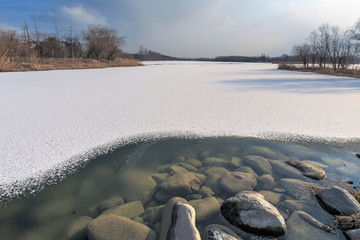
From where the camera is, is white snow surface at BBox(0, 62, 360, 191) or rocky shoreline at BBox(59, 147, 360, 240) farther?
white snow surface at BBox(0, 62, 360, 191)

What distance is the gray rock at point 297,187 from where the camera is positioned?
5.62ft

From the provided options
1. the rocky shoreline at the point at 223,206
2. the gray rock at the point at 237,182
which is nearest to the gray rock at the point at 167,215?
the rocky shoreline at the point at 223,206

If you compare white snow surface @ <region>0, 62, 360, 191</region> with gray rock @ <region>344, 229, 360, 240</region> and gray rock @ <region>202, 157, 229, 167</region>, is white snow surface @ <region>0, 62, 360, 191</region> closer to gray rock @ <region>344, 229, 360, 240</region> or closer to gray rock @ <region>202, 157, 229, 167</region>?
gray rock @ <region>202, 157, 229, 167</region>

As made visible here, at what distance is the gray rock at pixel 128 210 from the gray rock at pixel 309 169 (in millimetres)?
1739

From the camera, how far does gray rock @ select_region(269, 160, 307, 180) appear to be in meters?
1.99

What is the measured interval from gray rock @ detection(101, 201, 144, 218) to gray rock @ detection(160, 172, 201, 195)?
31 centimetres

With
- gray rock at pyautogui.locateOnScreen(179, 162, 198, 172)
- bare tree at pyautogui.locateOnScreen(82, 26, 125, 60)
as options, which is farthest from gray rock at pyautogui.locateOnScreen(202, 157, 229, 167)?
bare tree at pyautogui.locateOnScreen(82, 26, 125, 60)

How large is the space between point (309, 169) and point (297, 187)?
0.37 meters

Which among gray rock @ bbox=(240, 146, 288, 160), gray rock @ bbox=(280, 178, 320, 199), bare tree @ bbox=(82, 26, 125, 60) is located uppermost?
bare tree @ bbox=(82, 26, 125, 60)

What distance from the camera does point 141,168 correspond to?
2.16 m

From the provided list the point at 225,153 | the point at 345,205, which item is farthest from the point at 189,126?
the point at 345,205

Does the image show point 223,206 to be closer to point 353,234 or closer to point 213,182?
point 213,182

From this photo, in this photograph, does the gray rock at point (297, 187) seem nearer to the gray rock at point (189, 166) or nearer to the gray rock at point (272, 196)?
the gray rock at point (272, 196)

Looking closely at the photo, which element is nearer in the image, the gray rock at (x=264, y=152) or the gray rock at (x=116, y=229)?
the gray rock at (x=116, y=229)
